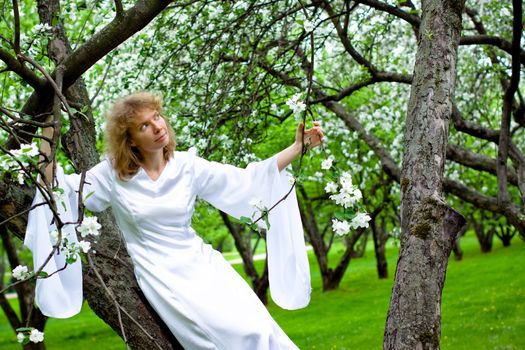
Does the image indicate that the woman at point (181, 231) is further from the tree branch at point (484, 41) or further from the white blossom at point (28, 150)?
the tree branch at point (484, 41)

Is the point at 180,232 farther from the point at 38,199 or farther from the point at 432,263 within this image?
the point at 432,263

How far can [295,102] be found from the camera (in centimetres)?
313

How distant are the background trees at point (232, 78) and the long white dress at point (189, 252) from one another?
0.45 ft

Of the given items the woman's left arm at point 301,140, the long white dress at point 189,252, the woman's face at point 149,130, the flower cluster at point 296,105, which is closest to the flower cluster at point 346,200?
the flower cluster at point 296,105

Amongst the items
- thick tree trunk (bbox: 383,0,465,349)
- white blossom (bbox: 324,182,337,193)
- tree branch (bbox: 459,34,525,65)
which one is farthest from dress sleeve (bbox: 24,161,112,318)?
tree branch (bbox: 459,34,525,65)

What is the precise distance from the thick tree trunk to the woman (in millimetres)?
515

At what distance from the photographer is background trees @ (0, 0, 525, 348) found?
12.1ft

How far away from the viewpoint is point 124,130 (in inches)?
147

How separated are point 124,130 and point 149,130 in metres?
0.13

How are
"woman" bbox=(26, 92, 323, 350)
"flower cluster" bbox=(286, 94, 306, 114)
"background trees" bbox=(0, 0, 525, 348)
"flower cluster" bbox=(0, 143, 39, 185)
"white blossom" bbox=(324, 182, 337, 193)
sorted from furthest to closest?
"background trees" bbox=(0, 0, 525, 348)
"woman" bbox=(26, 92, 323, 350)
"flower cluster" bbox=(286, 94, 306, 114)
"white blossom" bbox=(324, 182, 337, 193)
"flower cluster" bbox=(0, 143, 39, 185)

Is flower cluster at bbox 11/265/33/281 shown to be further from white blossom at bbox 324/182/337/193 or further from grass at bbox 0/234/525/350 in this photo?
grass at bbox 0/234/525/350

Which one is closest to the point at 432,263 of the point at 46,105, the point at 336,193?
the point at 336,193

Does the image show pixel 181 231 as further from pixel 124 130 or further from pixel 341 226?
pixel 341 226

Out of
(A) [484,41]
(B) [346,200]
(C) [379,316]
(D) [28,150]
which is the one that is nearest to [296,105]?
(B) [346,200]
